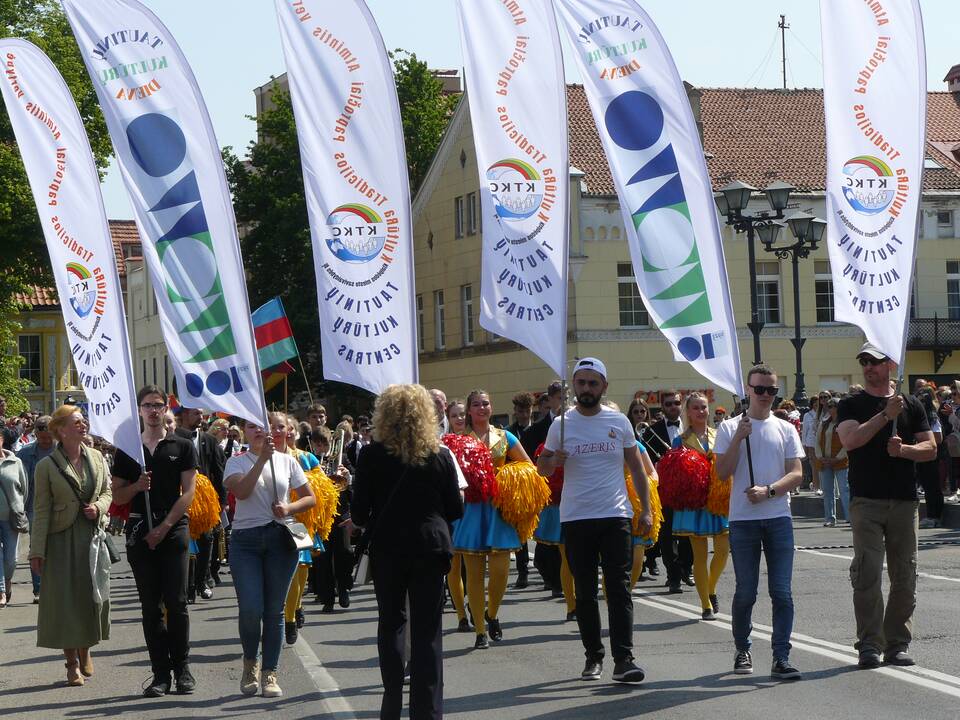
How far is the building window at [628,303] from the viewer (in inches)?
1810

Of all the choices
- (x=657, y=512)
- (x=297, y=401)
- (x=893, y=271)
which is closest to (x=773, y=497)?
(x=893, y=271)

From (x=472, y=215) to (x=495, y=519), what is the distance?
39542 mm

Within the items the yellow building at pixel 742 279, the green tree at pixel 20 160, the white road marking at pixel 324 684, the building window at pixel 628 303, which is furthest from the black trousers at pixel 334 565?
the building window at pixel 628 303

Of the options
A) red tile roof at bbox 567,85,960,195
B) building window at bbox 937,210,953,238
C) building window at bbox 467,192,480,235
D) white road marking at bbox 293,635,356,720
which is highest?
red tile roof at bbox 567,85,960,195

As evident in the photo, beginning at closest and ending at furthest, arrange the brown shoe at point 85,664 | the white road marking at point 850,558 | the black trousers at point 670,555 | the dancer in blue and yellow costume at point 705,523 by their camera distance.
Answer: the brown shoe at point 85,664
the dancer in blue and yellow costume at point 705,523
the white road marking at point 850,558
the black trousers at point 670,555

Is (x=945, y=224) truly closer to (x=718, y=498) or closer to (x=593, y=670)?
(x=718, y=498)

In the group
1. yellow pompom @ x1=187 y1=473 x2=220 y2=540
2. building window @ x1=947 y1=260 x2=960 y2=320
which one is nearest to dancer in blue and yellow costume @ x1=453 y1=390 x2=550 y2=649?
yellow pompom @ x1=187 y1=473 x2=220 y2=540

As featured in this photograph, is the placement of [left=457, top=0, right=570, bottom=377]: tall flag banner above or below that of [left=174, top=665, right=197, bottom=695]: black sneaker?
above

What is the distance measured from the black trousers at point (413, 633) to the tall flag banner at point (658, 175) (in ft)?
10.5

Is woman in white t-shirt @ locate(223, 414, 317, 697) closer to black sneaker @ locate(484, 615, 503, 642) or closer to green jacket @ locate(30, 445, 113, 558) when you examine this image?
green jacket @ locate(30, 445, 113, 558)

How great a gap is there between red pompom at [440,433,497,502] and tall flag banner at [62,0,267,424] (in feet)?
6.89

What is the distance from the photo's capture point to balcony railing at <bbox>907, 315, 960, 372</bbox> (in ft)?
151

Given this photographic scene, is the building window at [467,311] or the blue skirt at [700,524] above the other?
the building window at [467,311]

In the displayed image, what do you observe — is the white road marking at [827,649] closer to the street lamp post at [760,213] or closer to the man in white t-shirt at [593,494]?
the man in white t-shirt at [593,494]
